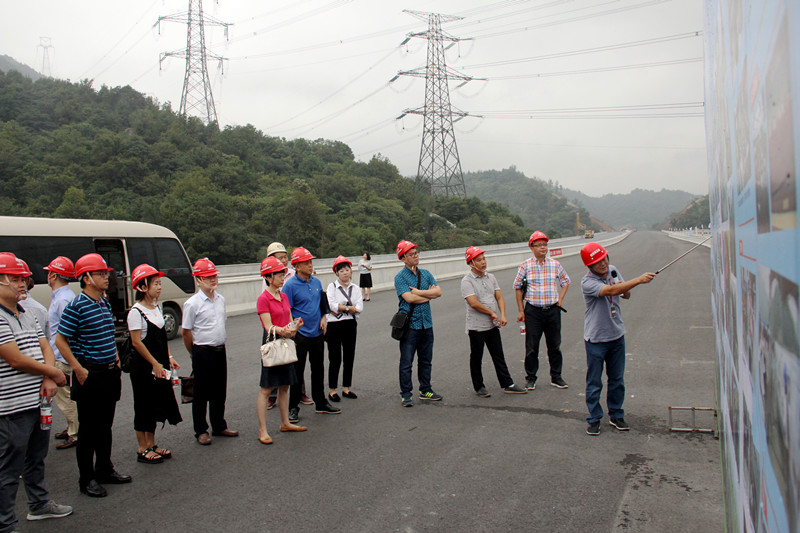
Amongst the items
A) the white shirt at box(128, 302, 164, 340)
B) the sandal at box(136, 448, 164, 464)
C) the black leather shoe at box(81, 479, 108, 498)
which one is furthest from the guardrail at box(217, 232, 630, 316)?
the black leather shoe at box(81, 479, 108, 498)

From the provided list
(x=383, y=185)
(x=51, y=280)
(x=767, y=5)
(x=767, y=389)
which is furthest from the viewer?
(x=383, y=185)

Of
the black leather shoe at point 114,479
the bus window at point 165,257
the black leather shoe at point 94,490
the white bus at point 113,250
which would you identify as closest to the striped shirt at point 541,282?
the black leather shoe at point 114,479

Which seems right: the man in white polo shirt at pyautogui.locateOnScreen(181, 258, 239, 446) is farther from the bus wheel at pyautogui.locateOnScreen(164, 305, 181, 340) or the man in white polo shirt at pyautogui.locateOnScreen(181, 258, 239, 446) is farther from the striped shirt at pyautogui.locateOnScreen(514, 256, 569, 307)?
the bus wheel at pyautogui.locateOnScreen(164, 305, 181, 340)

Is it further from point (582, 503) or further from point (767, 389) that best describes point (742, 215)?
point (582, 503)

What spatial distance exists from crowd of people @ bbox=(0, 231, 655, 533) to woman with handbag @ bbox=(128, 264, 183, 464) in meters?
0.01

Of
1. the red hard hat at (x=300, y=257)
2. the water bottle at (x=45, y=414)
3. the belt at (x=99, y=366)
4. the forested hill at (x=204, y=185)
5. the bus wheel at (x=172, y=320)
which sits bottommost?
the bus wheel at (x=172, y=320)

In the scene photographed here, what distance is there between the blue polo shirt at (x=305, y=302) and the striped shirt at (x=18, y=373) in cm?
290

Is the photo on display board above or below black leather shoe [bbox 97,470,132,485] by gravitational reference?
above

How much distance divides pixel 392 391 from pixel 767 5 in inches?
288

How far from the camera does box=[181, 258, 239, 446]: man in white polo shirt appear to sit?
5965 millimetres

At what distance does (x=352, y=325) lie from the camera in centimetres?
748

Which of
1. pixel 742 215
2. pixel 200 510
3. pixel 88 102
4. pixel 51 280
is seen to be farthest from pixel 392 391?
pixel 88 102

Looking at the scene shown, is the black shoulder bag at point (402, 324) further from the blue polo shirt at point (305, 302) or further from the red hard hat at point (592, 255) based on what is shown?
the red hard hat at point (592, 255)

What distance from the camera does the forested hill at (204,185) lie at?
53000 millimetres
